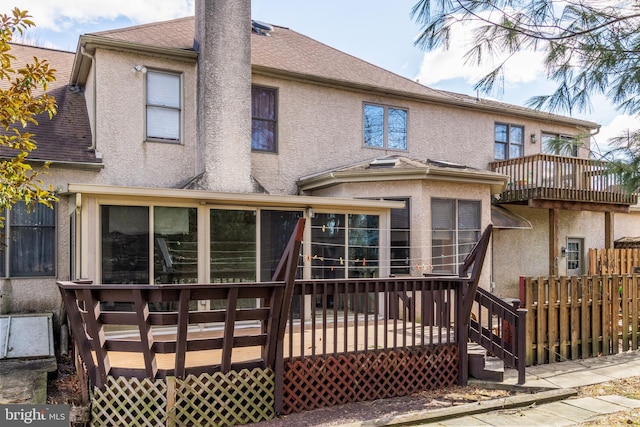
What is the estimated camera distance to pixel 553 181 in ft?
46.2

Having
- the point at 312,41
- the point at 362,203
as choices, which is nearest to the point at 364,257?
the point at 362,203

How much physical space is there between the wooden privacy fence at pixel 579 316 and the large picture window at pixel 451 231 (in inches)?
122

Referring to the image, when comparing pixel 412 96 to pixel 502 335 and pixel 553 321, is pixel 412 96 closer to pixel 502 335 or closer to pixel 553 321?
pixel 553 321

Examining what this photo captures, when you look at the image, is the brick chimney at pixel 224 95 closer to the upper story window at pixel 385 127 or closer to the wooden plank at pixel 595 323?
the upper story window at pixel 385 127

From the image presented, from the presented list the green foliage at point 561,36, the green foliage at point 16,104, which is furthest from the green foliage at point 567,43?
the green foliage at point 16,104

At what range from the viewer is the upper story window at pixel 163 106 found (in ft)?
34.4

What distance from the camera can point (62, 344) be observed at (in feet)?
28.8

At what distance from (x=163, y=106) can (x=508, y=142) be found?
1126 cm

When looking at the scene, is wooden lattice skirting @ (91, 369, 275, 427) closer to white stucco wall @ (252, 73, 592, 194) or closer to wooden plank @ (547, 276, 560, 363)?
wooden plank @ (547, 276, 560, 363)

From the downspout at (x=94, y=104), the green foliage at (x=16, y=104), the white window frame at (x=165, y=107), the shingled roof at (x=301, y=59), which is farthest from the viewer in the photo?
the shingled roof at (x=301, y=59)

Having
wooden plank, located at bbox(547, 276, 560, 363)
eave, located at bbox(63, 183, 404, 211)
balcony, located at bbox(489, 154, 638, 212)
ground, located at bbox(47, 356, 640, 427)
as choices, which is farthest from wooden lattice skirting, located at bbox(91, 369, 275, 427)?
balcony, located at bbox(489, 154, 638, 212)

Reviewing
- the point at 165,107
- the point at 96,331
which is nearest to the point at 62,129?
the point at 165,107

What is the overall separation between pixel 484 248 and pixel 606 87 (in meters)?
2.92

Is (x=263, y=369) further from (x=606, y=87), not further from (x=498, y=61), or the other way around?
(x=606, y=87)
